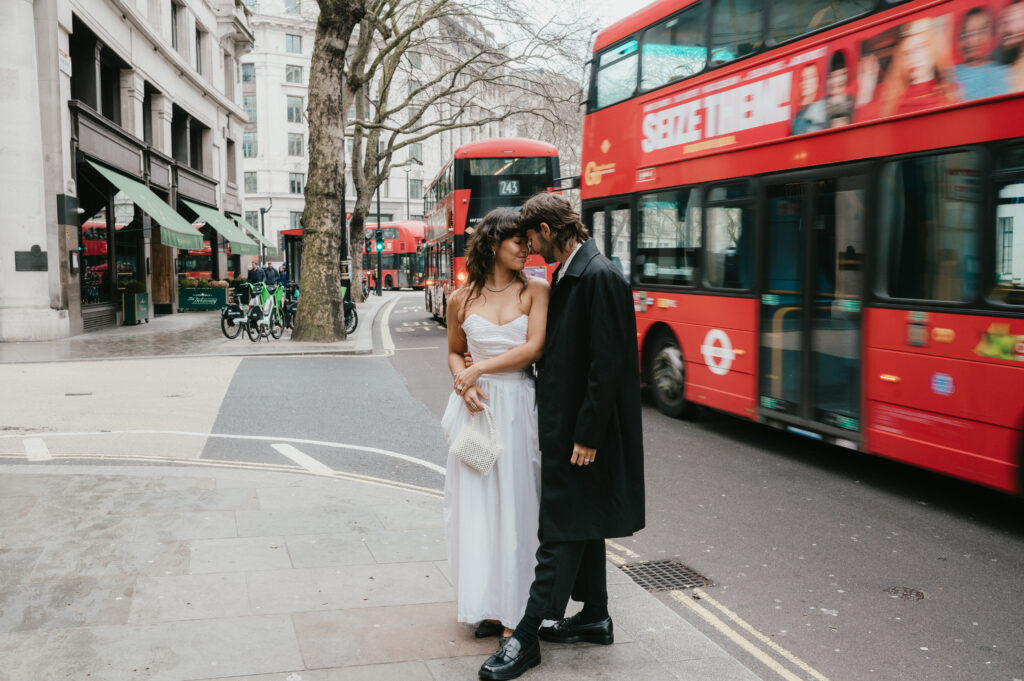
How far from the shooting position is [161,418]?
29.6 feet

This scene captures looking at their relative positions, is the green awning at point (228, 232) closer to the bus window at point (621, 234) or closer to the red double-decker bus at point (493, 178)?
the red double-decker bus at point (493, 178)

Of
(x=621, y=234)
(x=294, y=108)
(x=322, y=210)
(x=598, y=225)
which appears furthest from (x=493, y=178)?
(x=294, y=108)

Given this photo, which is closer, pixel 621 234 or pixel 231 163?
pixel 621 234

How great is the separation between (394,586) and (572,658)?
1050 millimetres

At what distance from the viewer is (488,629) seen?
3.64 meters

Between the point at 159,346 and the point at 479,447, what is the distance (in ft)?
47.0

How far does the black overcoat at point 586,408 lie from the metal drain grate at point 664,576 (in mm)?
1332

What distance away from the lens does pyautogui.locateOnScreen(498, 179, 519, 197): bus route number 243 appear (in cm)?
1950

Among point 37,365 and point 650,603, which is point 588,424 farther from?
point 37,365

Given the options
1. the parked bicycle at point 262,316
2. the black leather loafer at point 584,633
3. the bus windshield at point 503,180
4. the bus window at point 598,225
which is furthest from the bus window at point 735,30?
the parked bicycle at point 262,316

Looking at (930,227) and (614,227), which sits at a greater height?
(614,227)

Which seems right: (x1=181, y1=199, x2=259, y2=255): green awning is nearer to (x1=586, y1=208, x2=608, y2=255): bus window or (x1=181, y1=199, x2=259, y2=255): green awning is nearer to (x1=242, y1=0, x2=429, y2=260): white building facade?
(x1=586, y1=208, x2=608, y2=255): bus window

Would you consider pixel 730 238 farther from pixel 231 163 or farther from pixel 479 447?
pixel 231 163

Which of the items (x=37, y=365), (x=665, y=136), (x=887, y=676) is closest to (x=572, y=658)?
(x=887, y=676)
